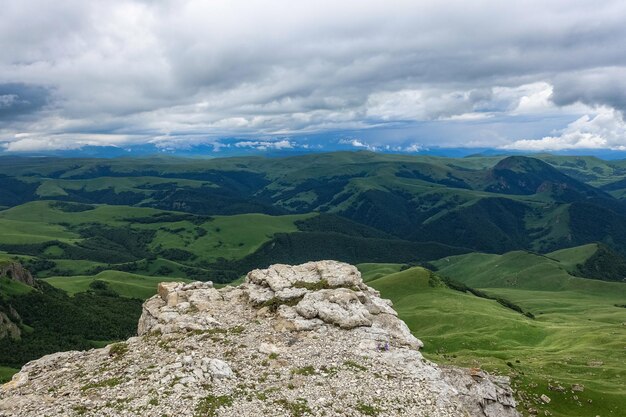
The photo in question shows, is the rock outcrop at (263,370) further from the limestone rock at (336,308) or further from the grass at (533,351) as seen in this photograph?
the grass at (533,351)

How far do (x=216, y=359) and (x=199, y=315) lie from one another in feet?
49.0

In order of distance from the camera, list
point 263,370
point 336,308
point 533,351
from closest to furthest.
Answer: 1. point 263,370
2. point 336,308
3. point 533,351

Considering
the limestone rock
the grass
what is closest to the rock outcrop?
the limestone rock

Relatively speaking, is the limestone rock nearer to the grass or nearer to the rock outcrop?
the rock outcrop

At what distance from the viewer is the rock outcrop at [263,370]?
3781cm

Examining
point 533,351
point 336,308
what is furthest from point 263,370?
point 533,351

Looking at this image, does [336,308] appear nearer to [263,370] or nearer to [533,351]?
[263,370]

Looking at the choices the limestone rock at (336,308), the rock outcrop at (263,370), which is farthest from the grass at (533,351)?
the limestone rock at (336,308)

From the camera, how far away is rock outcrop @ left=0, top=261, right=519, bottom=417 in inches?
1489

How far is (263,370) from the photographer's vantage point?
4384cm

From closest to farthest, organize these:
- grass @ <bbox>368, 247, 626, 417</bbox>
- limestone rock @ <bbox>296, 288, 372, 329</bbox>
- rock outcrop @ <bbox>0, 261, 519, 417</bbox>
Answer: rock outcrop @ <bbox>0, 261, 519, 417</bbox>, limestone rock @ <bbox>296, 288, 372, 329</bbox>, grass @ <bbox>368, 247, 626, 417</bbox>

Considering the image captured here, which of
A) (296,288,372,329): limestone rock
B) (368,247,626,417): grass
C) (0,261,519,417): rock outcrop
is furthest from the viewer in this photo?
(368,247,626,417): grass

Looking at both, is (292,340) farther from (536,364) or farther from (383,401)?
(536,364)

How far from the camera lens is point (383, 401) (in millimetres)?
39312
